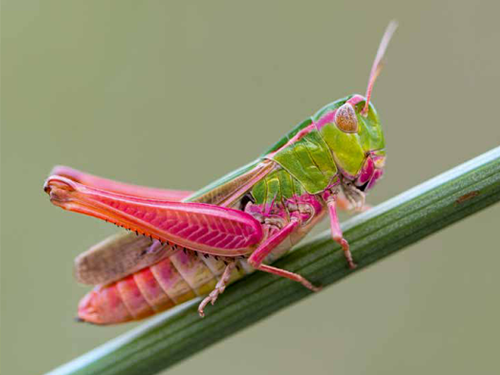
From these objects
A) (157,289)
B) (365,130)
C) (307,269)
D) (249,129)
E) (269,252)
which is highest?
(249,129)

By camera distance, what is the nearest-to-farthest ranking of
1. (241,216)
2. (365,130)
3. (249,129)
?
(241,216) → (365,130) → (249,129)

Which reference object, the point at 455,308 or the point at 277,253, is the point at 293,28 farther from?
the point at 277,253

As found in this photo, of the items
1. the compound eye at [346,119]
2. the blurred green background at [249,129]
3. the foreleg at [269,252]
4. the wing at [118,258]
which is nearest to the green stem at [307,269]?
the foreleg at [269,252]

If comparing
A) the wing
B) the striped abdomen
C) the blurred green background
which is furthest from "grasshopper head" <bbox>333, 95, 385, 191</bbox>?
the blurred green background

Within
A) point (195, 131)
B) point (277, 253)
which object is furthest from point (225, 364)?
point (277, 253)

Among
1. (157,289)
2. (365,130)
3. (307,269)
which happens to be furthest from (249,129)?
(307,269)

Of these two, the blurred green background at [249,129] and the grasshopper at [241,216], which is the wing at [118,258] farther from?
the blurred green background at [249,129]

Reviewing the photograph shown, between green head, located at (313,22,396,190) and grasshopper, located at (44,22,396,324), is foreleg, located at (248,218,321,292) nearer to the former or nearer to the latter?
grasshopper, located at (44,22,396,324)

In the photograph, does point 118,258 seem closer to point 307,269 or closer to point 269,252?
point 269,252
